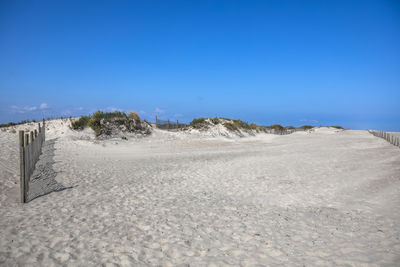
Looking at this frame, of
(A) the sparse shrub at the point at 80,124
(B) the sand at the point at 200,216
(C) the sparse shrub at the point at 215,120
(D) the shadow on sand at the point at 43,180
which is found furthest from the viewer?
(C) the sparse shrub at the point at 215,120

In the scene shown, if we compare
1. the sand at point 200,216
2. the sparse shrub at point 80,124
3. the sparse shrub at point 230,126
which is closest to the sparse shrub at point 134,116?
the sparse shrub at point 80,124

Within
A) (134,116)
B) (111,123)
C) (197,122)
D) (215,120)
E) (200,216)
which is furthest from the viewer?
(215,120)

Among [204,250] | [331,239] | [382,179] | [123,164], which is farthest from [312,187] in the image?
[123,164]

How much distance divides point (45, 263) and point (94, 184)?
18.0 ft

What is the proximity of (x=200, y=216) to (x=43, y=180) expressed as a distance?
273 inches

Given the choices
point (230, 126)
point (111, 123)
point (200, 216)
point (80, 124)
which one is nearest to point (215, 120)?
point (230, 126)

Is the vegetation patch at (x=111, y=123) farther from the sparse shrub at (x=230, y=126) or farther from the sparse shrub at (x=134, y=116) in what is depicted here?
the sparse shrub at (x=230, y=126)

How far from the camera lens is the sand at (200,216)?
15.6 ft

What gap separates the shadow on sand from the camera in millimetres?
8394

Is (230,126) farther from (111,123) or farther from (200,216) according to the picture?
(200,216)

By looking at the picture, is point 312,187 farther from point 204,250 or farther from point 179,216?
point 204,250

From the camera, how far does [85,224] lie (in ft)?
19.7

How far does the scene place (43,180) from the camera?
982 centimetres

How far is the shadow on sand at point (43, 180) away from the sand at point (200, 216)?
4 centimetres
